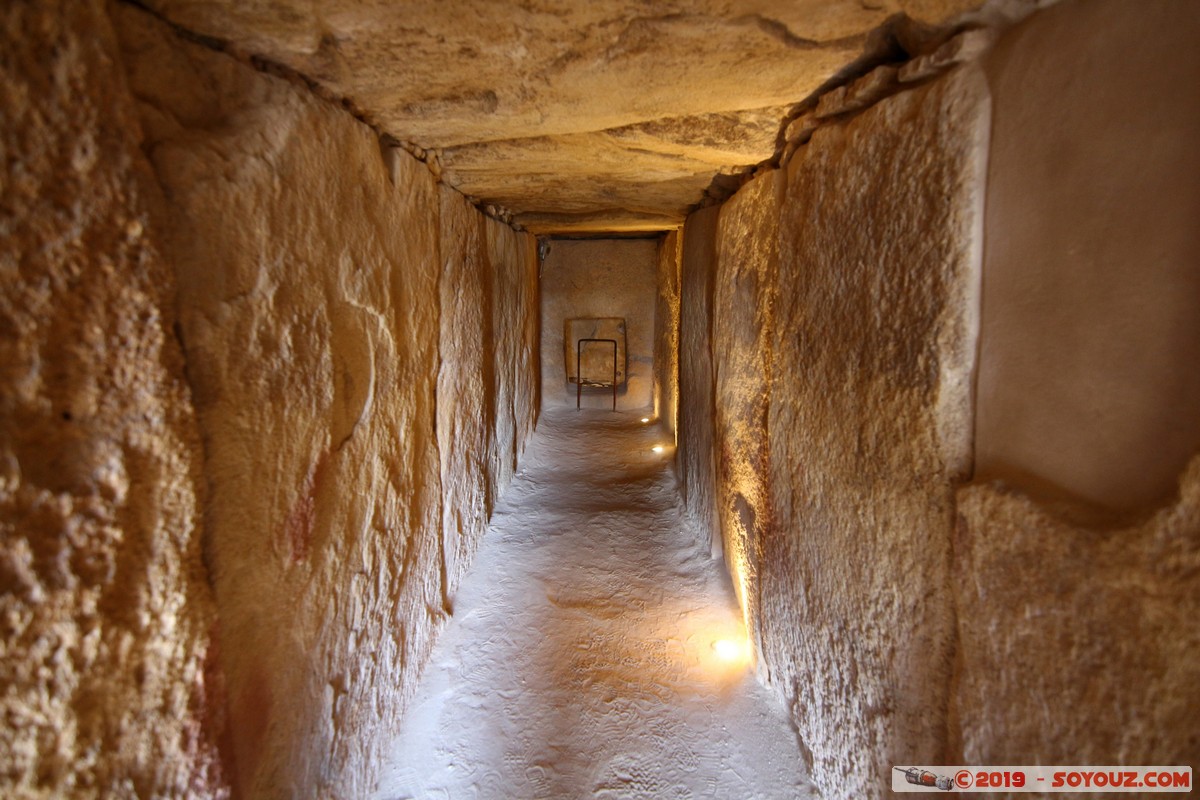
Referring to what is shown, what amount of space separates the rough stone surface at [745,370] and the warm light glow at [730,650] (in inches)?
4.4

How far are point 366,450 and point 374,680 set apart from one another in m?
0.79

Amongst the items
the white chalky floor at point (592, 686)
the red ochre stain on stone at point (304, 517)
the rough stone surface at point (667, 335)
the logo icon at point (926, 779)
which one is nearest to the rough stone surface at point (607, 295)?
the rough stone surface at point (667, 335)

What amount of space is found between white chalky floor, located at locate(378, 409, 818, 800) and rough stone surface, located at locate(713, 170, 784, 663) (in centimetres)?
30

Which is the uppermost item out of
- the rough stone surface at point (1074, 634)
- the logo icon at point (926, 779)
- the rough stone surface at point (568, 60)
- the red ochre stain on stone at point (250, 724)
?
the rough stone surface at point (568, 60)

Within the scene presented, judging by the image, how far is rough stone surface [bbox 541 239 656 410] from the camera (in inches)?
288

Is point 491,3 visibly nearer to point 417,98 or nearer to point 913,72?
point 417,98

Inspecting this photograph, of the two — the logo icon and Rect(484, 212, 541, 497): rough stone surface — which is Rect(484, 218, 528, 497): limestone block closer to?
Rect(484, 212, 541, 497): rough stone surface

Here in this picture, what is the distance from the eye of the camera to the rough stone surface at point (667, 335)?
546 centimetres

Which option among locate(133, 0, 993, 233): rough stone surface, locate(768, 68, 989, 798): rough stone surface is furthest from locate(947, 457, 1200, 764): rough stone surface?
locate(133, 0, 993, 233): rough stone surface

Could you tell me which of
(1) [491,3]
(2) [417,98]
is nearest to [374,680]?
(2) [417,98]

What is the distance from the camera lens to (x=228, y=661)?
114 cm

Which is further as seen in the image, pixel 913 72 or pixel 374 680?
pixel 374 680

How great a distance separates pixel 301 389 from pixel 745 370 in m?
1.86

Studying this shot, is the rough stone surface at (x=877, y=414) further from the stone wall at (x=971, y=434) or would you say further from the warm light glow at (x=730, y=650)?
the warm light glow at (x=730, y=650)
